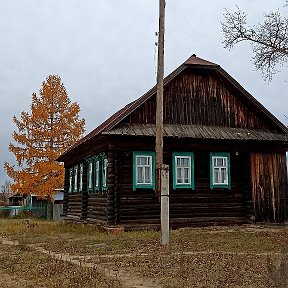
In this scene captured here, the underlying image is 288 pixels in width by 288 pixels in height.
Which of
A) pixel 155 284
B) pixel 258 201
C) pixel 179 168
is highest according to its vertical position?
pixel 179 168

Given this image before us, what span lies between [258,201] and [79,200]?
8.63 meters

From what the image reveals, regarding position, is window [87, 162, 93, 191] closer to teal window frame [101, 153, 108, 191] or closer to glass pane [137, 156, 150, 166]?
teal window frame [101, 153, 108, 191]

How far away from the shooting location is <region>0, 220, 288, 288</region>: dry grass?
7582mm

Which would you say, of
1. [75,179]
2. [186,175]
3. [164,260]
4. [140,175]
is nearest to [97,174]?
[140,175]

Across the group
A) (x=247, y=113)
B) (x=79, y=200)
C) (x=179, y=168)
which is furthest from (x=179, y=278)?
(x=79, y=200)

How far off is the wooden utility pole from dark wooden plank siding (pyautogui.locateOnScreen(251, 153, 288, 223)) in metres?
7.07

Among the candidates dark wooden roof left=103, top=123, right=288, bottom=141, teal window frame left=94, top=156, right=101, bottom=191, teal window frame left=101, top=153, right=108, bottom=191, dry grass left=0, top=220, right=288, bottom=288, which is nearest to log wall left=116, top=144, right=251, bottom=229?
dark wooden roof left=103, top=123, right=288, bottom=141

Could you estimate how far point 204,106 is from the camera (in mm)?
19109

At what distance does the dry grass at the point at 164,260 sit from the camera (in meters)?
7.58

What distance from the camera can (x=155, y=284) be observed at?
7434 mm

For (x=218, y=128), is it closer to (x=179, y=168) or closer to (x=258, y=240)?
(x=179, y=168)

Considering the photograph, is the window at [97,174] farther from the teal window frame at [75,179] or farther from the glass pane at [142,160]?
the teal window frame at [75,179]

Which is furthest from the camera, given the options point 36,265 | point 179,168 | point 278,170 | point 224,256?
point 278,170

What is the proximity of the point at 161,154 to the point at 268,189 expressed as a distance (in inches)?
300
